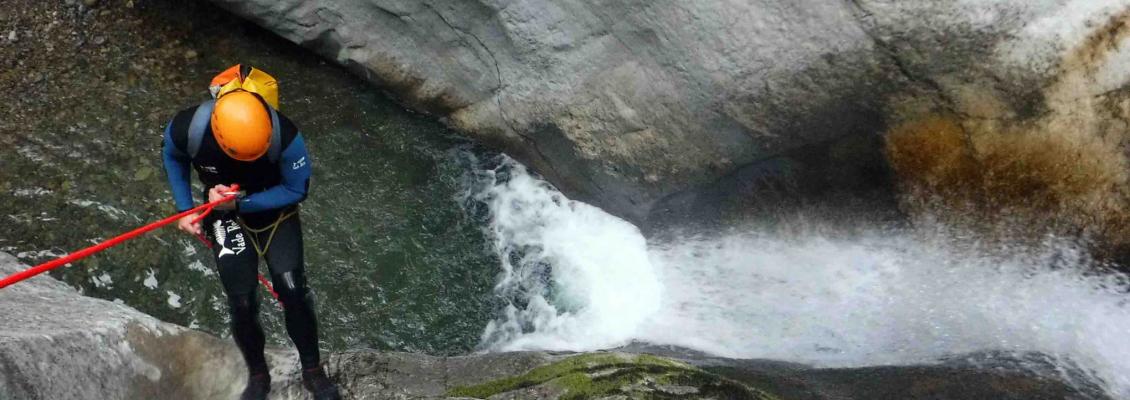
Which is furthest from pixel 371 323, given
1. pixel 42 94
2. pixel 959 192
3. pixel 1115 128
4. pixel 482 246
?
pixel 1115 128

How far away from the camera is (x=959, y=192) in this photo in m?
5.85

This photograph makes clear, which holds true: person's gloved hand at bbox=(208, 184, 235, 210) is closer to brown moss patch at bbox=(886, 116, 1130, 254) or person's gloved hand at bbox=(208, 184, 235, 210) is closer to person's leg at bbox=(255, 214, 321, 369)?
person's leg at bbox=(255, 214, 321, 369)

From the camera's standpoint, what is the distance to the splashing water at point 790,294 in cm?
546

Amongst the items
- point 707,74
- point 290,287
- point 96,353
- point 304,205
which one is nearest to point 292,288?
point 290,287

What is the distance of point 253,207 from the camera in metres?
4.01

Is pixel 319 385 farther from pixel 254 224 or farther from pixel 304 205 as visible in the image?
pixel 304 205

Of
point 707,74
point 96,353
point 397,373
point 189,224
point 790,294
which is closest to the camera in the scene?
point 96,353

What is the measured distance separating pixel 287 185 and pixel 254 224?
1.07 feet

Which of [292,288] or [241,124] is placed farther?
[292,288]

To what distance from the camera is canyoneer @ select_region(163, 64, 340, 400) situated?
3846mm

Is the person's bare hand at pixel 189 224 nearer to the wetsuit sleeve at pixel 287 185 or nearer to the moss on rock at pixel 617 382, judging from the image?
the wetsuit sleeve at pixel 287 185

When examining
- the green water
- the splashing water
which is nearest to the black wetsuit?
the green water

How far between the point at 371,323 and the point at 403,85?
9.00 ft

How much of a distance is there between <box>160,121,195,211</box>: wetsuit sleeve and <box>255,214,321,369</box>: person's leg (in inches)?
16.0
